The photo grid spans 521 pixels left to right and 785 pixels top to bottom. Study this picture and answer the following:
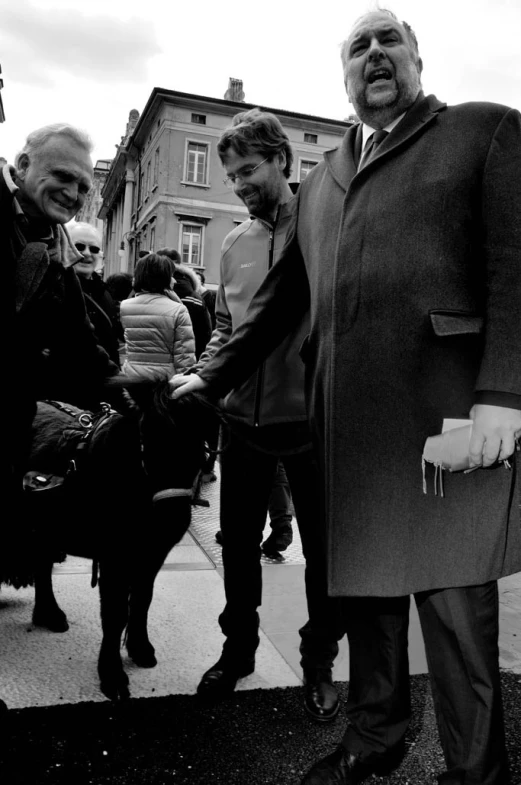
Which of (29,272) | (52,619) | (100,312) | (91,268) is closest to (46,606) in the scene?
(52,619)

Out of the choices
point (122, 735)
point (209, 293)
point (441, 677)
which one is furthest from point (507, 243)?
point (209, 293)

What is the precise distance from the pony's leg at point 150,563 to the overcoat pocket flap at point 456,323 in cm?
124

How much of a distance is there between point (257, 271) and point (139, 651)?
5.67 feet

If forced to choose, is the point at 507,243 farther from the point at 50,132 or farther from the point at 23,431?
the point at 23,431

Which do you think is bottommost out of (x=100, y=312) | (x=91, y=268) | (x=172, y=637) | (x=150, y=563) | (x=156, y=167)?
(x=172, y=637)

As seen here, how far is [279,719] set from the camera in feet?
7.83

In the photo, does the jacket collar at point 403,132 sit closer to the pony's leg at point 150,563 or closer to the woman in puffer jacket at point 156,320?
the pony's leg at point 150,563

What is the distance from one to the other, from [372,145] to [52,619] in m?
2.57

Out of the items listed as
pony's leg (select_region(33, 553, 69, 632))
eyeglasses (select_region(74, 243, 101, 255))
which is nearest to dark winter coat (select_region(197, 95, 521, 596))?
pony's leg (select_region(33, 553, 69, 632))

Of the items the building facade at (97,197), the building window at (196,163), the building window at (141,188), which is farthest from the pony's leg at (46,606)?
the building facade at (97,197)

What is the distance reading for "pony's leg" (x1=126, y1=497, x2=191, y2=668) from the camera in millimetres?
2467

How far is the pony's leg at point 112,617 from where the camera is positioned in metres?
2.50

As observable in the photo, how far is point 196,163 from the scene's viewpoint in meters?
30.4

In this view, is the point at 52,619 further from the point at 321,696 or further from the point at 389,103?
the point at 389,103
